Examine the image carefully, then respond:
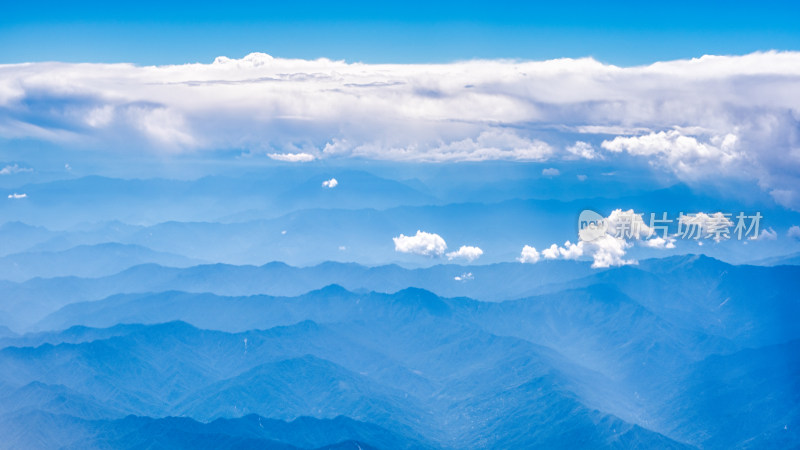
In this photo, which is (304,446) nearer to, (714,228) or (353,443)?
(353,443)

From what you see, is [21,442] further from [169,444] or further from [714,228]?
[714,228]

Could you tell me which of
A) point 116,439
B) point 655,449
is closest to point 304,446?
point 116,439

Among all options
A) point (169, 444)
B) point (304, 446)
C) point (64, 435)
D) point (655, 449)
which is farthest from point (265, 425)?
point (655, 449)

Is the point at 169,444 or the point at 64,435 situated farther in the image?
the point at 64,435

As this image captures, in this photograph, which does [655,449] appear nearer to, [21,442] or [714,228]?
[714,228]

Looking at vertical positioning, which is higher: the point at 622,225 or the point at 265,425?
the point at 622,225

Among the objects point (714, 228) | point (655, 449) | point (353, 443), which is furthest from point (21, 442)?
point (714, 228)

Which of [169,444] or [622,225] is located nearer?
[169,444]

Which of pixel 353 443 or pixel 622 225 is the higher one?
pixel 622 225
